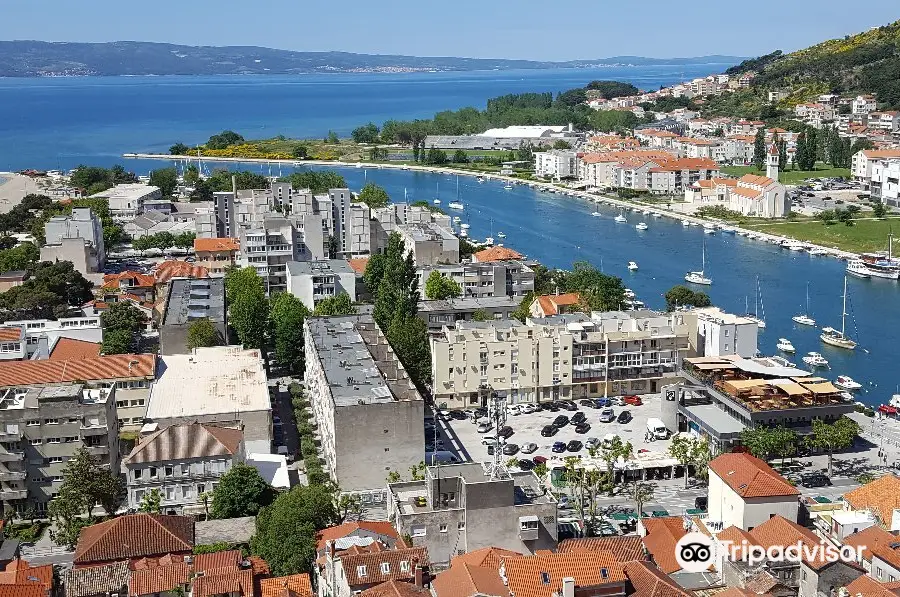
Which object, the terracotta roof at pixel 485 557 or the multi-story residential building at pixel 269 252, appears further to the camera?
the multi-story residential building at pixel 269 252

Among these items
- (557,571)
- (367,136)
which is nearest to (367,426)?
(557,571)

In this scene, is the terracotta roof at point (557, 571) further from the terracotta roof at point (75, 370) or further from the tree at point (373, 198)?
the tree at point (373, 198)

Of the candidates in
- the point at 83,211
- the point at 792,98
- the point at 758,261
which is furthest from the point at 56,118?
the point at 758,261

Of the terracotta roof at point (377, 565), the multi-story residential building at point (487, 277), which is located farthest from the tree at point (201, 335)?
the terracotta roof at point (377, 565)

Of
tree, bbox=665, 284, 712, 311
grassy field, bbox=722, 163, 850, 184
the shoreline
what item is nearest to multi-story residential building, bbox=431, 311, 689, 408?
tree, bbox=665, 284, 712, 311

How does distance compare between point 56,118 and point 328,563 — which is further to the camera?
point 56,118

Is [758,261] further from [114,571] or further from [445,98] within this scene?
[445,98]

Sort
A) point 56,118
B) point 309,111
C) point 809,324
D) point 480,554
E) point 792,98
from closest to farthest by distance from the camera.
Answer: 1. point 480,554
2. point 809,324
3. point 792,98
4. point 56,118
5. point 309,111
